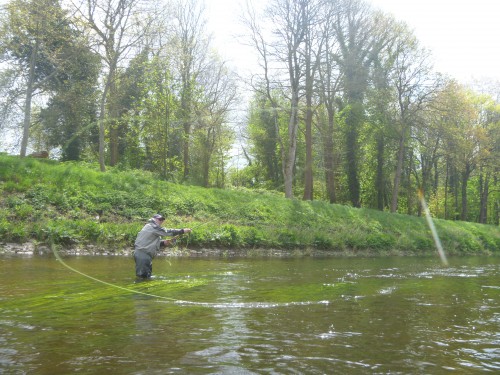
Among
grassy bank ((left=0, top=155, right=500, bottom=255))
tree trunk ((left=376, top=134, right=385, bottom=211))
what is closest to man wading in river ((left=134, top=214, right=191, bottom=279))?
grassy bank ((left=0, top=155, right=500, bottom=255))

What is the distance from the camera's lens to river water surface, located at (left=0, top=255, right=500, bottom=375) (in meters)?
4.69

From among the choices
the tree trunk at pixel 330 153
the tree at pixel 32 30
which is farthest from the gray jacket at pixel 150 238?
the tree trunk at pixel 330 153

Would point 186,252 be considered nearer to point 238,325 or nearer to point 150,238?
point 150,238

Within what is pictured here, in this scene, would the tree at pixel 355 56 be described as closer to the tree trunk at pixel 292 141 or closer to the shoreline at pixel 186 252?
the tree trunk at pixel 292 141

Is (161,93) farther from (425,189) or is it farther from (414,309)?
(425,189)

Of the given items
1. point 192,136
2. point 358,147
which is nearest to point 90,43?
point 192,136

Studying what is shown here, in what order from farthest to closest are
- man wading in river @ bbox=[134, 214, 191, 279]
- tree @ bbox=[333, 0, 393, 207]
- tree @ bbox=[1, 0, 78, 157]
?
tree @ bbox=[333, 0, 393, 207]
tree @ bbox=[1, 0, 78, 157]
man wading in river @ bbox=[134, 214, 191, 279]

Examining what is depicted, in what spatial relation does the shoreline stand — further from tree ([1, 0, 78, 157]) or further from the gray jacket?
tree ([1, 0, 78, 157])

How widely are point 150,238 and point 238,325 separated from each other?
516cm

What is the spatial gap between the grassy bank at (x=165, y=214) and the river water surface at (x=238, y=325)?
5.06 m

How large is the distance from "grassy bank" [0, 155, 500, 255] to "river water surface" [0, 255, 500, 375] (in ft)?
16.6

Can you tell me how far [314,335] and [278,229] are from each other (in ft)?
52.8

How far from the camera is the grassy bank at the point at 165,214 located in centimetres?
1678

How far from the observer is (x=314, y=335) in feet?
19.5
